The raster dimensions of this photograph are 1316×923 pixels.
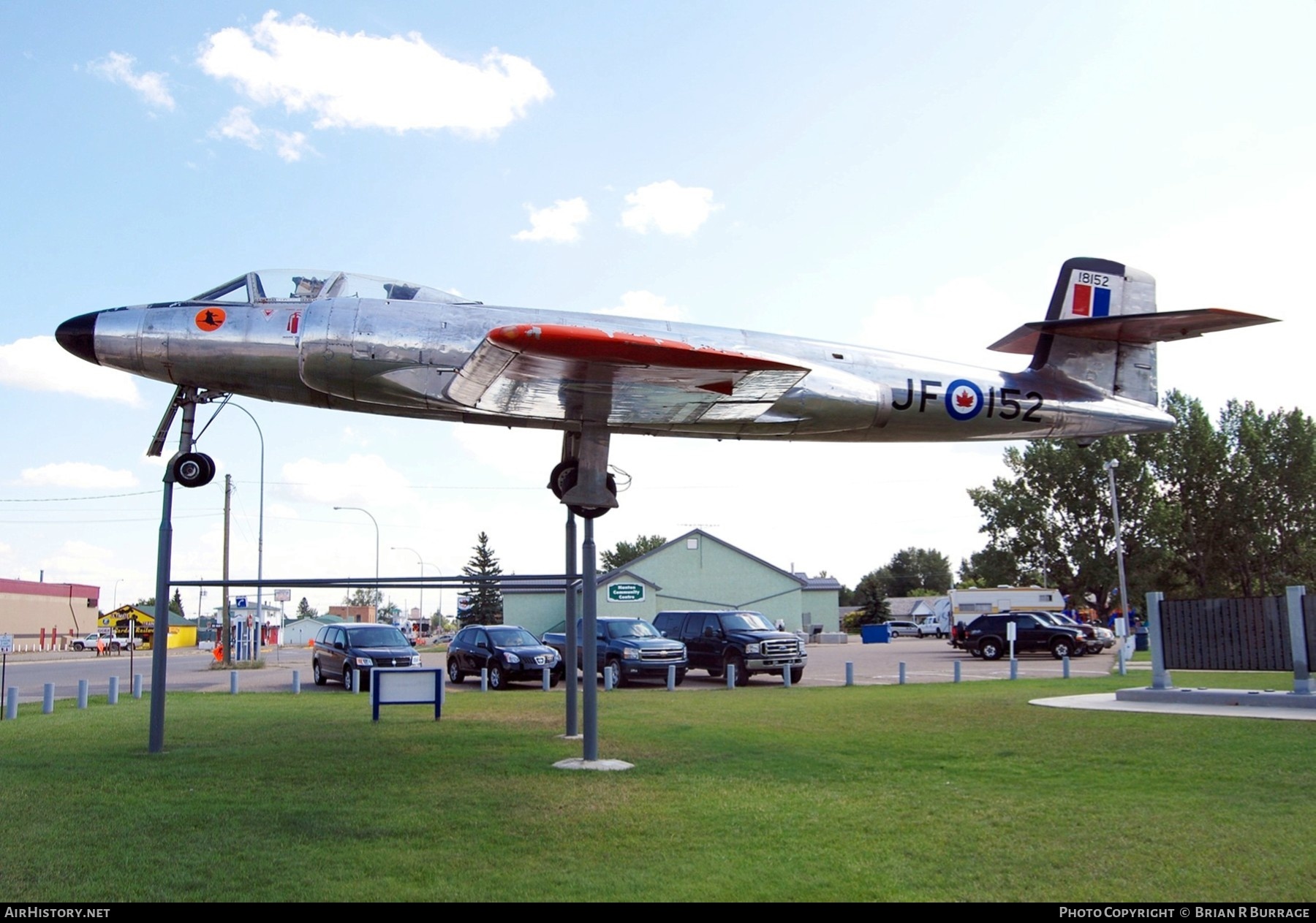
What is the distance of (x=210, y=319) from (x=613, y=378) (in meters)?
4.84

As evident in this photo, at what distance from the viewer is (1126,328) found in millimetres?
12625

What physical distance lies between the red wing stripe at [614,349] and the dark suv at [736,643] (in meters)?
14.4

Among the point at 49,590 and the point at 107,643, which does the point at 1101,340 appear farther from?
the point at 49,590

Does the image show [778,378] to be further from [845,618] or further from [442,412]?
[845,618]

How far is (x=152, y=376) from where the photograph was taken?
10820 mm

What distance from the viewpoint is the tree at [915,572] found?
5256 inches

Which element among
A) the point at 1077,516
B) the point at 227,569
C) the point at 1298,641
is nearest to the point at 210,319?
the point at 1298,641

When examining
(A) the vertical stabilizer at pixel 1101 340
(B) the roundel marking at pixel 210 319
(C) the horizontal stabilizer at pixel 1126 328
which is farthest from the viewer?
(A) the vertical stabilizer at pixel 1101 340

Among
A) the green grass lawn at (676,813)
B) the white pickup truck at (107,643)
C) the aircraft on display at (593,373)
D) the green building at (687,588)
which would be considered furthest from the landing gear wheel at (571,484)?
the white pickup truck at (107,643)

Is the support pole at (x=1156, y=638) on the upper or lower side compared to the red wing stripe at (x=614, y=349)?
lower

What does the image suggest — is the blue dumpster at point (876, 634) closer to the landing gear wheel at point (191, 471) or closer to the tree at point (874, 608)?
the tree at point (874, 608)

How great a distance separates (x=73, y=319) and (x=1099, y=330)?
492 inches

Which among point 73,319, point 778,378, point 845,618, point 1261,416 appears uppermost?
point 1261,416
